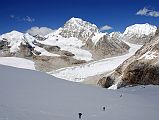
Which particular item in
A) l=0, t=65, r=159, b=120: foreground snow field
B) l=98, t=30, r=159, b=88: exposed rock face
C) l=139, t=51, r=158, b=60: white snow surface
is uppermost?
l=139, t=51, r=158, b=60: white snow surface

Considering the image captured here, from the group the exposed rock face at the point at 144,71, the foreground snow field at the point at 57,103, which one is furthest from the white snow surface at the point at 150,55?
the foreground snow field at the point at 57,103

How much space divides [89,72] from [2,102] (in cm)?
14568

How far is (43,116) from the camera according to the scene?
16.0 m

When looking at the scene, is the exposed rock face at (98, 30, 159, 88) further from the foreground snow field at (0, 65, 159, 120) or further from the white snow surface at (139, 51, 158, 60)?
the foreground snow field at (0, 65, 159, 120)

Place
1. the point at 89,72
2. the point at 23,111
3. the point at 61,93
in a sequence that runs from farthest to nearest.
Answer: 1. the point at 89,72
2. the point at 61,93
3. the point at 23,111

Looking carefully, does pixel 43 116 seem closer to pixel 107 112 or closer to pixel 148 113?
pixel 107 112

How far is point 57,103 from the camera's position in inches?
797

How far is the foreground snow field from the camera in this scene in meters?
16.5

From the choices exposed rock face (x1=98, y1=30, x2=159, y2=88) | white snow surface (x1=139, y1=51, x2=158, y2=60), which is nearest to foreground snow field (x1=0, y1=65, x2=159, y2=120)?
exposed rock face (x1=98, y1=30, x2=159, y2=88)

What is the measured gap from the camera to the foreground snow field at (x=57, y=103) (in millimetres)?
16547

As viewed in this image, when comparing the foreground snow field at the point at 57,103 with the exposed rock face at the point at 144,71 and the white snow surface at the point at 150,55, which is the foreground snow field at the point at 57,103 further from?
the white snow surface at the point at 150,55

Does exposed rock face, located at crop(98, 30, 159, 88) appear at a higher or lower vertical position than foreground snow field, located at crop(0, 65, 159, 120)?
higher

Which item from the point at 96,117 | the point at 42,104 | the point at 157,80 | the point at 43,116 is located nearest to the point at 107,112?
the point at 96,117

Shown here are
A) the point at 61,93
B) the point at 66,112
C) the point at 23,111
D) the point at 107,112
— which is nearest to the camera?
the point at 23,111
